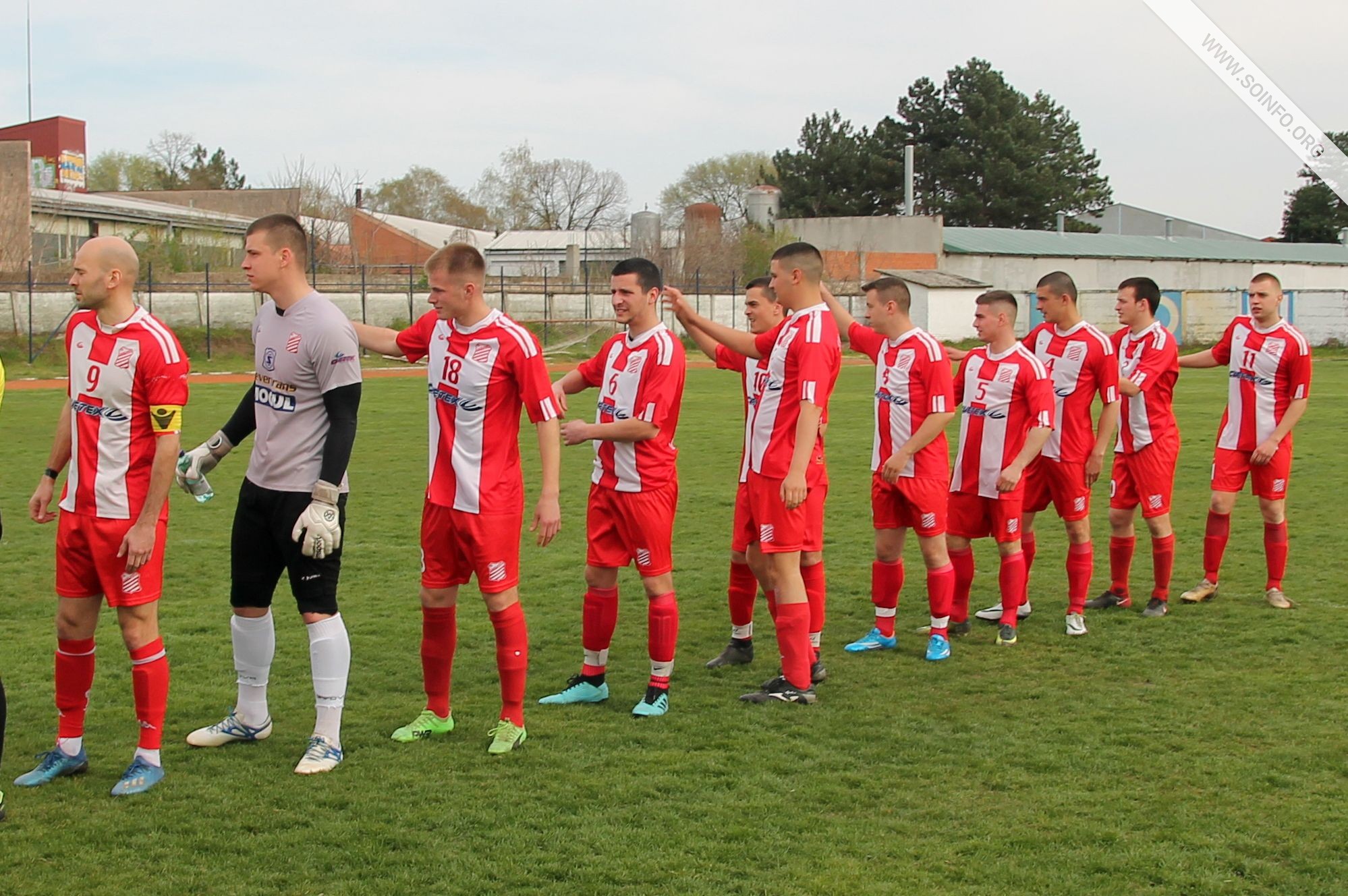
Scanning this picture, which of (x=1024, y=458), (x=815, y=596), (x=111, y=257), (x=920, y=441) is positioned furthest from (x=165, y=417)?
(x=1024, y=458)

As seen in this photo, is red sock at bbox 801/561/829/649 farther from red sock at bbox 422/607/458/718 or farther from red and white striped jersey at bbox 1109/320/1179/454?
red and white striped jersey at bbox 1109/320/1179/454

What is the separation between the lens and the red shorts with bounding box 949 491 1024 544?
7180mm

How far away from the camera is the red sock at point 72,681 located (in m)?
4.78

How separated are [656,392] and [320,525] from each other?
174 centimetres

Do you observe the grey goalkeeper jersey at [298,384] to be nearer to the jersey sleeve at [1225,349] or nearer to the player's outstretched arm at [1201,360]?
the player's outstretched arm at [1201,360]

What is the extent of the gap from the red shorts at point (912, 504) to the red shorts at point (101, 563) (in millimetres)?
3833

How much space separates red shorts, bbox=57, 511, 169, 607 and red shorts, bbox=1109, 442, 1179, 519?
19.4 ft

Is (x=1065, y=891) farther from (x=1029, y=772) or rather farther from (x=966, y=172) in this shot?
(x=966, y=172)

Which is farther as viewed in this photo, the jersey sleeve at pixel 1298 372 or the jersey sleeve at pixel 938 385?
the jersey sleeve at pixel 1298 372

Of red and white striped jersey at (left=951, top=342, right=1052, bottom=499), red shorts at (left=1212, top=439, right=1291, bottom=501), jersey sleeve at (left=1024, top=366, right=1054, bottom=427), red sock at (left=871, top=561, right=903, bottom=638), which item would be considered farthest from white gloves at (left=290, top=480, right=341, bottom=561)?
red shorts at (left=1212, top=439, right=1291, bottom=501)

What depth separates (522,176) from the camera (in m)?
74.7

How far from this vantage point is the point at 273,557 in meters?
5.07

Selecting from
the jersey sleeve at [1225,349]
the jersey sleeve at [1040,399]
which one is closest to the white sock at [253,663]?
the jersey sleeve at [1040,399]

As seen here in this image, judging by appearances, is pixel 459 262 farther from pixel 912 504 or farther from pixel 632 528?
pixel 912 504
